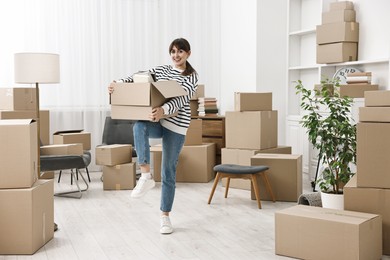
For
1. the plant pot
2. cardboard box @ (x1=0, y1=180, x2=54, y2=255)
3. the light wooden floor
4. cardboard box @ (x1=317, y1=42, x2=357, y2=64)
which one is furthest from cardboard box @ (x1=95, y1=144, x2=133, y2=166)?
the plant pot

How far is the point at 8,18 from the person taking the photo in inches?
274

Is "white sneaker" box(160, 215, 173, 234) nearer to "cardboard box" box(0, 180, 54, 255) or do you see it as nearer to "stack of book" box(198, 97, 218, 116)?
"cardboard box" box(0, 180, 54, 255)

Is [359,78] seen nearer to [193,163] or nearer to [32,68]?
[193,163]

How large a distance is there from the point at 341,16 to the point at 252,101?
4.15ft

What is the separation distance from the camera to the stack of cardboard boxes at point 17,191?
3561mm

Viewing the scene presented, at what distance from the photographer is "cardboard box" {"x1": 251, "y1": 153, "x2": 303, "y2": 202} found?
5.30 meters

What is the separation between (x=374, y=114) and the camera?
11.4 ft

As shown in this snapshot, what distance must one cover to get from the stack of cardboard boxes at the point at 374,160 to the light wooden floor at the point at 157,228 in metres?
0.69

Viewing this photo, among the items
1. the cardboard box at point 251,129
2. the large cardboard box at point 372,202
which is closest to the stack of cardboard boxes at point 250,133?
the cardboard box at point 251,129

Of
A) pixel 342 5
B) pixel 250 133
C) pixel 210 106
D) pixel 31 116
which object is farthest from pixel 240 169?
pixel 31 116

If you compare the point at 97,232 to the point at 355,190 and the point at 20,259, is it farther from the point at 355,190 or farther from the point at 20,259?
the point at 355,190

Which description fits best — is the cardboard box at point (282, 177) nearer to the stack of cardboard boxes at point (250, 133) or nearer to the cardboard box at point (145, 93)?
the stack of cardboard boxes at point (250, 133)

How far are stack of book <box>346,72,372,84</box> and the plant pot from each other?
Result: 5.43ft

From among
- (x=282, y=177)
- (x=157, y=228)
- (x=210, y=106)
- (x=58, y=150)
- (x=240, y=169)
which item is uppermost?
(x=210, y=106)
